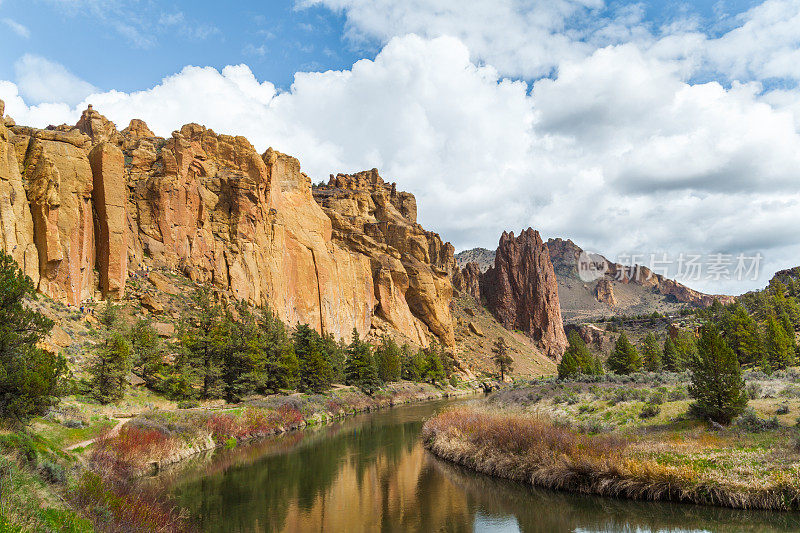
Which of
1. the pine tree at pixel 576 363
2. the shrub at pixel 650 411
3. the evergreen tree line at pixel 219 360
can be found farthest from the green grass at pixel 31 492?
the pine tree at pixel 576 363

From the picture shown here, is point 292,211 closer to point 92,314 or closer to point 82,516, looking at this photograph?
point 92,314

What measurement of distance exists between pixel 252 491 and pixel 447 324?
93853 mm

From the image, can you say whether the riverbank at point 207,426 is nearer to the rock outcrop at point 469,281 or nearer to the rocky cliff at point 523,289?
the rock outcrop at point 469,281

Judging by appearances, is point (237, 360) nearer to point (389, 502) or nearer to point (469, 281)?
point (389, 502)

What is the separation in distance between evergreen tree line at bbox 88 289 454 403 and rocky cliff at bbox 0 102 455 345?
8.25 meters

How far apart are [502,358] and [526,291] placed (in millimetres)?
60225

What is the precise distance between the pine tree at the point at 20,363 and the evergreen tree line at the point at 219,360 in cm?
1324

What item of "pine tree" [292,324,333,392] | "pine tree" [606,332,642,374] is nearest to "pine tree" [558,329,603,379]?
"pine tree" [606,332,642,374]

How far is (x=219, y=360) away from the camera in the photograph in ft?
144

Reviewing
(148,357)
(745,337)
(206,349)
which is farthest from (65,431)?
(745,337)

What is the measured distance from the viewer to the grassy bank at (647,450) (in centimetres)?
1557

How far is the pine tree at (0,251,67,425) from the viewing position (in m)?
17.3

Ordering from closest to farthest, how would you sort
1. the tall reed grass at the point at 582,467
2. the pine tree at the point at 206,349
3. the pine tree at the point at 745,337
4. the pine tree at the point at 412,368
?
the tall reed grass at the point at 582,467, the pine tree at the point at 206,349, the pine tree at the point at 745,337, the pine tree at the point at 412,368

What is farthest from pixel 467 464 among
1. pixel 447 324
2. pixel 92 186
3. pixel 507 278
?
pixel 507 278
